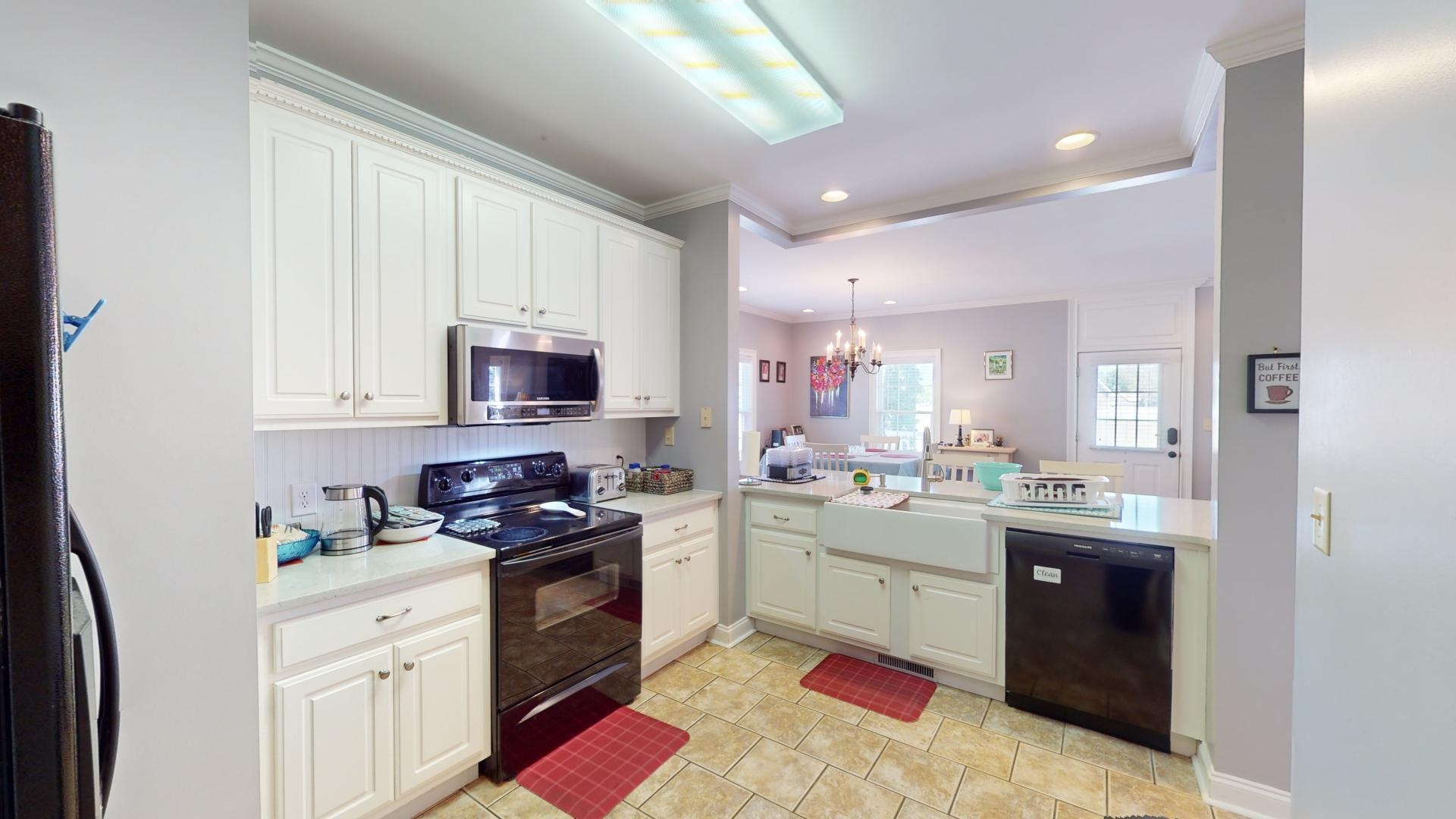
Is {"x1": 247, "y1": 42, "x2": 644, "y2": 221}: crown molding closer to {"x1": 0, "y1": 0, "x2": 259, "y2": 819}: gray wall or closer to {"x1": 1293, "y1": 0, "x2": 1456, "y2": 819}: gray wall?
{"x1": 0, "y1": 0, "x2": 259, "y2": 819}: gray wall

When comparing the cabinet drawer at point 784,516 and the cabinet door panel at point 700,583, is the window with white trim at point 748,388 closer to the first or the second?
the cabinet drawer at point 784,516

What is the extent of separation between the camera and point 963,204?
3.06 meters

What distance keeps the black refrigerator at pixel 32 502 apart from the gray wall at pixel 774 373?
22.4 ft

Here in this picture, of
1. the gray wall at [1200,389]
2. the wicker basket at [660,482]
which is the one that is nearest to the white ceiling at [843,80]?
the wicker basket at [660,482]

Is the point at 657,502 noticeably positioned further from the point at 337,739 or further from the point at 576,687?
the point at 337,739

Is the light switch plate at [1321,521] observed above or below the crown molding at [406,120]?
below

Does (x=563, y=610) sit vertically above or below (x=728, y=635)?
above

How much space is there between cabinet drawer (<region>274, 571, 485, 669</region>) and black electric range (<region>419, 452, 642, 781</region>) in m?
0.12

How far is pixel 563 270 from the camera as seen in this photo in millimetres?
2547

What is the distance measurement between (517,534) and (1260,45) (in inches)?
118

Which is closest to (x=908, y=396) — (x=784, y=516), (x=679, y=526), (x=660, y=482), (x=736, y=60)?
(x=784, y=516)

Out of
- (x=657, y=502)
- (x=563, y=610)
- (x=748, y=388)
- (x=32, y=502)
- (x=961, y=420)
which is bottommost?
(x=563, y=610)

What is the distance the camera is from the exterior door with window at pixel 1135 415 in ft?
18.7

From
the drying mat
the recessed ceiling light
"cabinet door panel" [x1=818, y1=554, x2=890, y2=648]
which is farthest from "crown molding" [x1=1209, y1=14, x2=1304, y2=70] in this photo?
"cabinet door panel" [x1=818, y1=554, x2=890, y2=648]
